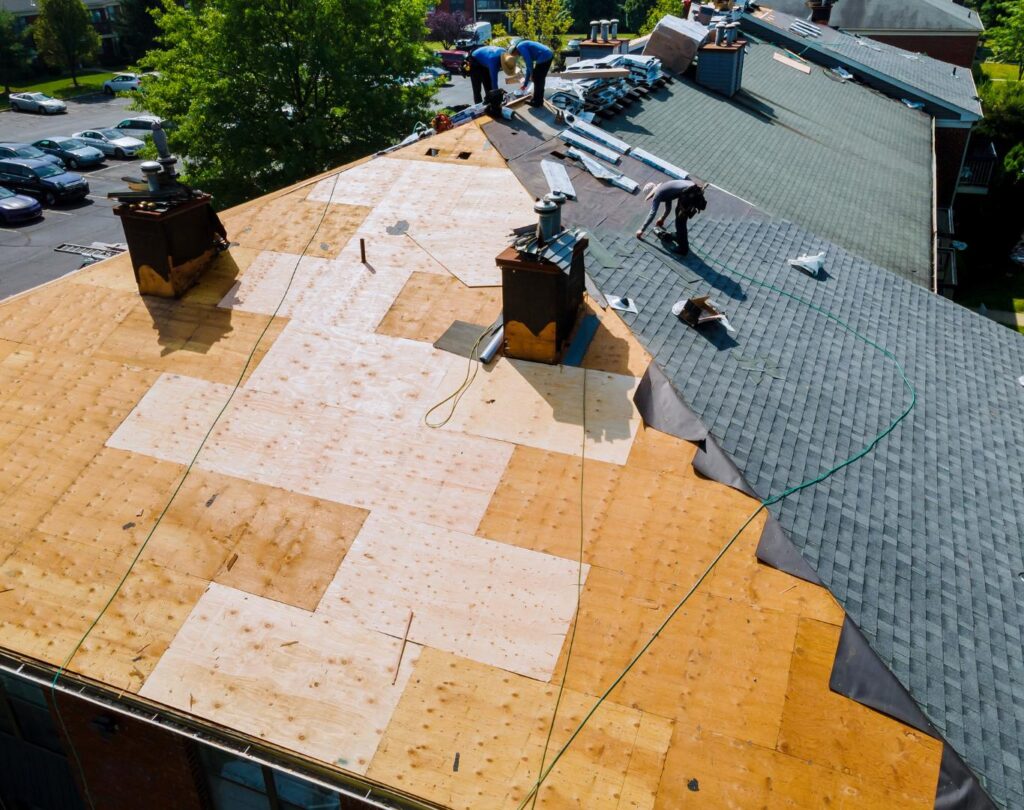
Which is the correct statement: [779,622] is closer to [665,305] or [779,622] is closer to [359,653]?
[359,653]

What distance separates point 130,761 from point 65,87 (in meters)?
68.8

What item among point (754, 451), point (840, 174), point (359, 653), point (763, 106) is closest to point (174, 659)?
point (359, 653)

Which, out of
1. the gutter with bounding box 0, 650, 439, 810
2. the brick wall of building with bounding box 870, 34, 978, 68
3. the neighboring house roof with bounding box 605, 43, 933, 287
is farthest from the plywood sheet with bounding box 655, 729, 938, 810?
the brick wall of building with bounding box 870, 34, 978, 68

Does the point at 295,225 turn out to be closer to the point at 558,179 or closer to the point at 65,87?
the point at 558,179

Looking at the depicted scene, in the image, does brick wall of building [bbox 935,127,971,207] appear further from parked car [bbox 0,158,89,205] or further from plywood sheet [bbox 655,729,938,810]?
parked car [bbox 0,158,89,205]

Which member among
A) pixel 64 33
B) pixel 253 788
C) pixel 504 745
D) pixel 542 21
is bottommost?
pixel 64 33

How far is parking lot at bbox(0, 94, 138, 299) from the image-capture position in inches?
1368

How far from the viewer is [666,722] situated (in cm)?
827

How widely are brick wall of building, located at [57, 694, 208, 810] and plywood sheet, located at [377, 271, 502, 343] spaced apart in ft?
20.9

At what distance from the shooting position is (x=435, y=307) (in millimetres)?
13445

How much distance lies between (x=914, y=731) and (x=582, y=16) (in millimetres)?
86911

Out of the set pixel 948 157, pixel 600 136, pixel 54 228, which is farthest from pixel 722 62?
pixel 54 228

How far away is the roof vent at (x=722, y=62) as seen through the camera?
84.5 feet

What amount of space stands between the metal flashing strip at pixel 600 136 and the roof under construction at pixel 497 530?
4851 mm
